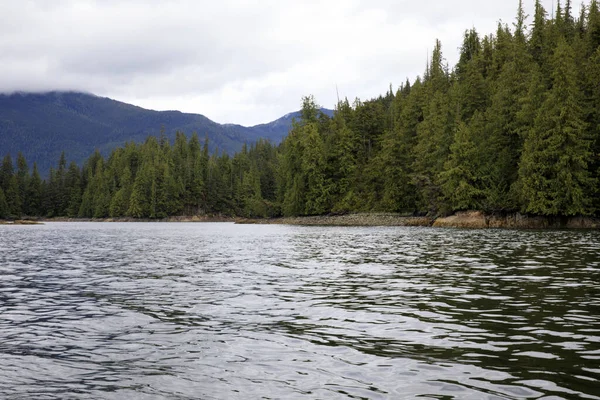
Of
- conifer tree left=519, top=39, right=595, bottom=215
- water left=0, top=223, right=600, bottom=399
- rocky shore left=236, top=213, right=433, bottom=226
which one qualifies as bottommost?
water left=0, top=223, right=600, bottom=399

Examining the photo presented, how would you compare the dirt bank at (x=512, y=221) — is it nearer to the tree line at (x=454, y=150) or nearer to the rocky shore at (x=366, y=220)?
the tree line at (x=454, y=150)

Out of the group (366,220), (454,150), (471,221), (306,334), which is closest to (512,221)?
(471,221)

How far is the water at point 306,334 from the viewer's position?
7.66m

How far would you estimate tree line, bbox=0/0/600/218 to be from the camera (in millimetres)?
64188

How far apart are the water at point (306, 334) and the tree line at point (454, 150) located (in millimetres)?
47179

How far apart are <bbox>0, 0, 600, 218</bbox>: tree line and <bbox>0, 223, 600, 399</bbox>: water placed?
155 ft

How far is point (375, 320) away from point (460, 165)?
69031mm

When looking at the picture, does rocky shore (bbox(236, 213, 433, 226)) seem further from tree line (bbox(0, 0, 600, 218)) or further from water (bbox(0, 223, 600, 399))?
water (bbox(0, 223, 600, 399))

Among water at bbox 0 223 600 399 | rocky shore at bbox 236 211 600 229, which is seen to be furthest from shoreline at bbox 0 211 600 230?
water at bbox 0 223 600 399

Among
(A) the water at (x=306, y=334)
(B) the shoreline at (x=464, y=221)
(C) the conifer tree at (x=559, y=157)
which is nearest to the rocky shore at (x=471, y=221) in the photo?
(B) the shoreline at (x=464, y=221)

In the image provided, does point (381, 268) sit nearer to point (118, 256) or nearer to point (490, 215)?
point (118, 256)

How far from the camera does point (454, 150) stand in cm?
7869

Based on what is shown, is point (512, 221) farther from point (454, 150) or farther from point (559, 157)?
point (454, 150)

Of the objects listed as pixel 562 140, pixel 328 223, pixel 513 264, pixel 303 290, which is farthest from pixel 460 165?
pixel 303 290
